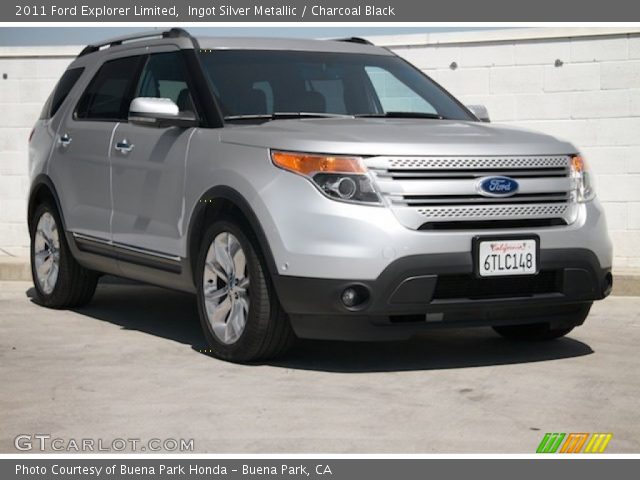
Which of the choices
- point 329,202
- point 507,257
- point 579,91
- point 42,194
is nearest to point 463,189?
point 507,257

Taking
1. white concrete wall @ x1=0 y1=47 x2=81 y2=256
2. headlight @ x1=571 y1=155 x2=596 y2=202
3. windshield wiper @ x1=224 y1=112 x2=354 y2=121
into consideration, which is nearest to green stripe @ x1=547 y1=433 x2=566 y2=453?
headlight @ x1=571 y1=155 x2=596 y2=202

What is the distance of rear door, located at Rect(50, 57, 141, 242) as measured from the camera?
29.6ft

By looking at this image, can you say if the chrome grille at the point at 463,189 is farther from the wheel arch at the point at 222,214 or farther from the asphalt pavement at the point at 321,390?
the asphalt pavement at the point at 321,390

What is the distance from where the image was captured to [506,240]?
23.6 feet

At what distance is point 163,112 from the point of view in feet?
26.1

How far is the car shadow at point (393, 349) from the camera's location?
7602mm

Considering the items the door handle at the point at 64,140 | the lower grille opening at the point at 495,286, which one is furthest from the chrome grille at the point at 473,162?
the door handle at the point at 64,140

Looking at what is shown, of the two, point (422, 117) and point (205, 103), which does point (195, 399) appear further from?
point (422, 117)

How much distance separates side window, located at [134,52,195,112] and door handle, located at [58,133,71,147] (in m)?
0.90

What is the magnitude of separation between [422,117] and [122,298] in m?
3.43

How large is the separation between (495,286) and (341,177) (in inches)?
39.8

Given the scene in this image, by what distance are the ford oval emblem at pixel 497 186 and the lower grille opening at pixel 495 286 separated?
0.44 meters

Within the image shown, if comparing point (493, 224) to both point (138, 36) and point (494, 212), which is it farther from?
point (138, 36)

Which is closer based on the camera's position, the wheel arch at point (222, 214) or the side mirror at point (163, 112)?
the wheel arch at point (222, 214)
